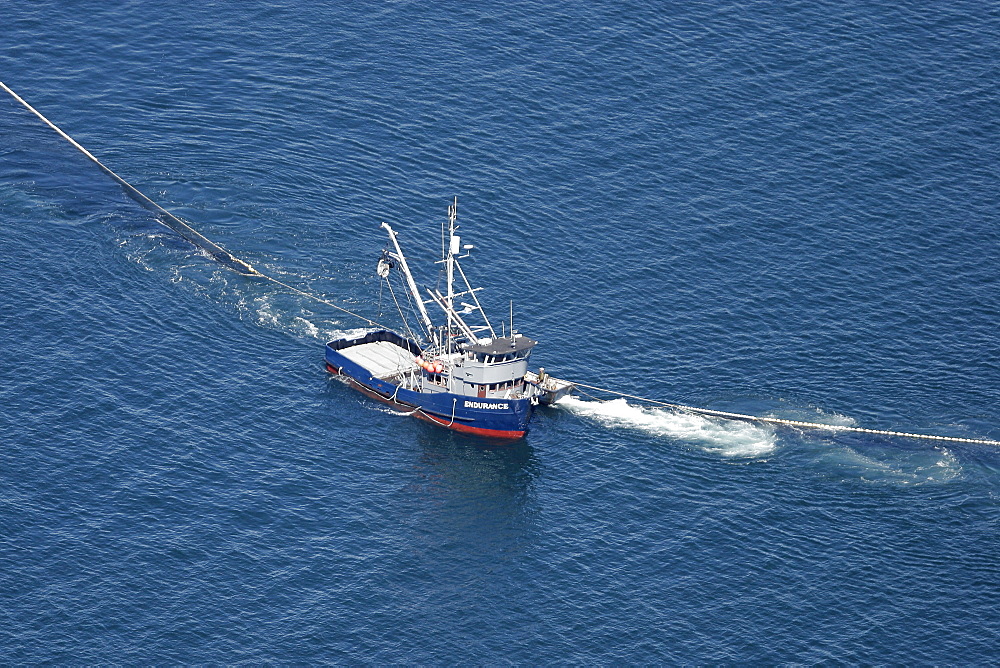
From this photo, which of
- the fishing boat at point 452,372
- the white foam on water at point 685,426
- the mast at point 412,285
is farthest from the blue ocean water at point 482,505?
the mast at point 412,285

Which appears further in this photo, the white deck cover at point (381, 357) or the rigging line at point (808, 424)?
the white deck cover at point (381, 357)

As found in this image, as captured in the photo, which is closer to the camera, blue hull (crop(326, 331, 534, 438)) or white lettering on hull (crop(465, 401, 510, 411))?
white lettering on hull (crop(465, 401, 510, 411))

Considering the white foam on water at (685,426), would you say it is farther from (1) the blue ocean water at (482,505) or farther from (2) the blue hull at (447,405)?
(2) the blue hull at (447,405)

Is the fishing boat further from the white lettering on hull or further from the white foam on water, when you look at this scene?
the white foam on water

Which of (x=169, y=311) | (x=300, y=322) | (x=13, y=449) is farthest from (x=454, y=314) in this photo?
(x=13, y=449)

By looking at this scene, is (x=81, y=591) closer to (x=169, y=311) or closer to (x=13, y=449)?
(x=13, y=449)

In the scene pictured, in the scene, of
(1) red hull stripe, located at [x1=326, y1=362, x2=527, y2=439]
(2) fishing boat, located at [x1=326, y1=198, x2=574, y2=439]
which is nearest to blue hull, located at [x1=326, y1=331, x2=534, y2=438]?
(1) red hull stripe, located at [x1=326, y1=362, x2=527, y2=439]

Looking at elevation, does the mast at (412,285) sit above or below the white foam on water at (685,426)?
above
